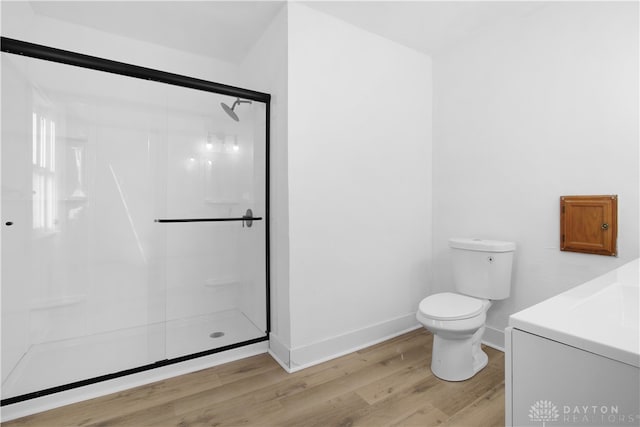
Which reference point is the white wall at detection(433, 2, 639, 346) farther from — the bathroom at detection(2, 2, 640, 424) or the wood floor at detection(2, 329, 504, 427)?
the wood floor at detection(2, 329, 504, 427)

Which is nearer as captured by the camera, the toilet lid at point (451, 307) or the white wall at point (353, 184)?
the toilet lid at point (451, 307)

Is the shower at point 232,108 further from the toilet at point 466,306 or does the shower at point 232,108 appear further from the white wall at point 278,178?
the toilet at point 466,306

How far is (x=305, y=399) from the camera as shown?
5.42ft

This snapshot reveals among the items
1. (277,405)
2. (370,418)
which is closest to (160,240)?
(277,405)

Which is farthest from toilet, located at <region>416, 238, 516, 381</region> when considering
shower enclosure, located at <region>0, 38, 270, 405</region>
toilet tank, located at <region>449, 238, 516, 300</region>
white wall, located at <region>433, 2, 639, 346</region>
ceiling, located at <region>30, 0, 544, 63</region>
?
ceiling, located at <region>30, 0, 544, 63</region>

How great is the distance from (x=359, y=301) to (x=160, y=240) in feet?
4.93

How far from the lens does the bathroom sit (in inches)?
70.4

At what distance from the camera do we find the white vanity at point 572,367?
23.1 inches

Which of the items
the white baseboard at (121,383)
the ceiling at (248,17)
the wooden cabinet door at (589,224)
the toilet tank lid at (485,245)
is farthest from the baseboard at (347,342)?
the ceiling at (248,17)

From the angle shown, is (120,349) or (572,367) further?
(120,349)

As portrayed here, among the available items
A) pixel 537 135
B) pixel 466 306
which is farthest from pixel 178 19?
pixel 466 306

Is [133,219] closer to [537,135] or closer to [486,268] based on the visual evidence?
[486,268]

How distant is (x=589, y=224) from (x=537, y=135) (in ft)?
2.03

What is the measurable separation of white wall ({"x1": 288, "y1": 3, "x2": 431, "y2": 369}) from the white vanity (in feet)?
4.55
